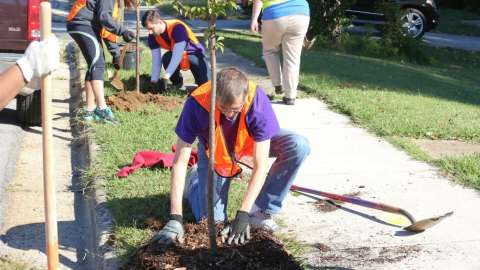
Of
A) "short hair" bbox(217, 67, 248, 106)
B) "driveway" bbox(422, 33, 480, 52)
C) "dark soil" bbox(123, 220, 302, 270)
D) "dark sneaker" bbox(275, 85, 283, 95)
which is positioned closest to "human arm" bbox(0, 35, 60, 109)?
"short hair" bbox(217, 67, 248, 106)

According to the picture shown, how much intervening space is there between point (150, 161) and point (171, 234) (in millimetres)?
1690

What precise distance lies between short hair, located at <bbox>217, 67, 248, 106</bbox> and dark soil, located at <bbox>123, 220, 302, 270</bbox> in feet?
2.69

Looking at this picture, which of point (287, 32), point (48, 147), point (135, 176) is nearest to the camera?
point (48, 147)

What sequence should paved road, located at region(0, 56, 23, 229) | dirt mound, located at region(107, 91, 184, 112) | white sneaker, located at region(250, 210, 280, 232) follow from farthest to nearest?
dirt mound, located at region(107, 91, 184, 112) < paved road, located at region(0, 56, 23, 229) < white sneaker, located at region(250, 210, 280, 232)

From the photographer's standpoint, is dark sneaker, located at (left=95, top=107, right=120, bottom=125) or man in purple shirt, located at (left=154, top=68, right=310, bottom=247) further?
dark sneaker, located at (left=95, top=107, right=120, bottom=125)

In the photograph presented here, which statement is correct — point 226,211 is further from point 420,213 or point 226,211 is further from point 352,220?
point 420,213

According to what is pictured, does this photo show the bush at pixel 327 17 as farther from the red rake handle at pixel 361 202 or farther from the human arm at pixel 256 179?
the human arm at pixel 256 179

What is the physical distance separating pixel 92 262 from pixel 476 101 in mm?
6717

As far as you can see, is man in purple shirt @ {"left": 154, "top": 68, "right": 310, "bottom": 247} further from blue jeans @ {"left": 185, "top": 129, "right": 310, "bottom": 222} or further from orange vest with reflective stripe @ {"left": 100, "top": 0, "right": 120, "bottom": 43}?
orange vest with reflective stripe @ {"left": 100, "top": 0, "right": 120, "bottom": 43}

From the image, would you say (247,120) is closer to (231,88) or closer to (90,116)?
(231,88)

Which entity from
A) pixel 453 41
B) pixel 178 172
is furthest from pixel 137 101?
pixel 453 41

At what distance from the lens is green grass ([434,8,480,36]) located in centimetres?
2027

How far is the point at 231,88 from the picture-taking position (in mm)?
3775

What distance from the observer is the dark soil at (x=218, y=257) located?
3762 millimetres
